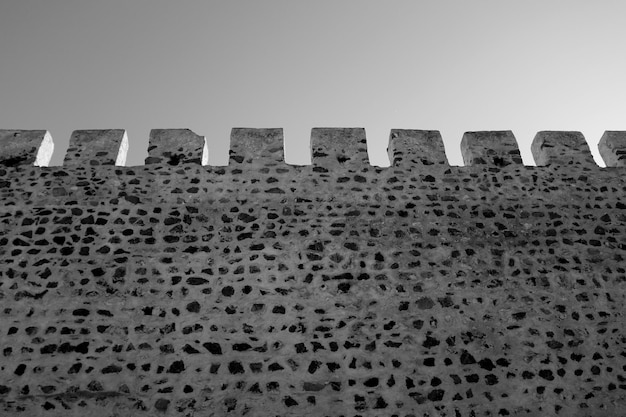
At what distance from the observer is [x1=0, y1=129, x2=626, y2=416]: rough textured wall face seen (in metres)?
3.66

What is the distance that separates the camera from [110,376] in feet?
12.0

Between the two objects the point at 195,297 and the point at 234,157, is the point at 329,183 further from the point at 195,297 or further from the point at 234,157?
the point at 195,297

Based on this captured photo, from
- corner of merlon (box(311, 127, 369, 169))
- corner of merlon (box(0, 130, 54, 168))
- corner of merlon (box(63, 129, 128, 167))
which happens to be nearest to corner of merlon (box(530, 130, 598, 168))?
corner of merlon (box(311, 127, 369, 169))

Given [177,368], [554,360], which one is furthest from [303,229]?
[554,360]

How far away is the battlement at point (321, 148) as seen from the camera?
16.3ft

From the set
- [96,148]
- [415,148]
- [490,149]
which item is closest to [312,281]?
[415,148]

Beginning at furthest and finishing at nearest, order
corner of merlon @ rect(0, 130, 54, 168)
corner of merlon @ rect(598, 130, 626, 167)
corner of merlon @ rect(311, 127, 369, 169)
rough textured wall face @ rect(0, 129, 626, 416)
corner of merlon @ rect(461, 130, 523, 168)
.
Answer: corner of merlon @ rect(598, 130, 626, 167), corner of merlon @ rect(461, 130, 523, 168), corner of merlon @ rect(311, 127, 369, 169), corner of merlon @ rect(0, 130, 54, 168), rough textured wall face @ rect(0, 129, 626, 416)

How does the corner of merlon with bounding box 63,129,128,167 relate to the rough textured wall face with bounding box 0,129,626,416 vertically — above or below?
above

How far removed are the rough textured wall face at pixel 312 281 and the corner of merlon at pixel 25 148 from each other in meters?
0.04

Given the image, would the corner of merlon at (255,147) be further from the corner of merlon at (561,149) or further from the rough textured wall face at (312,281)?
the corner of merlon at (561,149)

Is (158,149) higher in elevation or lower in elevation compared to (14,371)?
higher

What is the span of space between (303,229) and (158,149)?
1.69 metres

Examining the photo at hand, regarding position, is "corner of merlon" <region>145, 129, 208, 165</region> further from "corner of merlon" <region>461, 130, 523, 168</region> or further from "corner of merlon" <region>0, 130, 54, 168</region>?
"corner of merlon" <region>461, 130, 523, 168</region>

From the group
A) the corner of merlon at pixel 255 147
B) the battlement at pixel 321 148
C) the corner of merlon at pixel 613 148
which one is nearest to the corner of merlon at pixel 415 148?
the battlement at pixel 321 148
